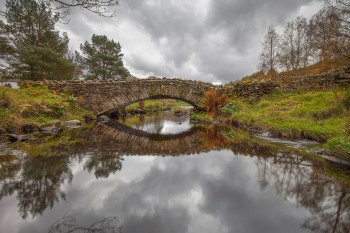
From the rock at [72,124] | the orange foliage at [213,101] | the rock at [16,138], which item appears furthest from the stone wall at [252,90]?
the rock at [16,138]

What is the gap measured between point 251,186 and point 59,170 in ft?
11.1

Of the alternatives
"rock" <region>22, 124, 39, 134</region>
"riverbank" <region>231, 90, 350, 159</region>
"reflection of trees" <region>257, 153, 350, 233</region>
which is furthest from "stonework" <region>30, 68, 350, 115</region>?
"reflection of trees" <region>257, 153, 350, 233</region>

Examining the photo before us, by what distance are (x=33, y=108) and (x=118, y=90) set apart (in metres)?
5.20

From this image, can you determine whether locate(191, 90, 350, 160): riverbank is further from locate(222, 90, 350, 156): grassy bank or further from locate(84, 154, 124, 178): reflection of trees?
locate(84, 154, 124, 178): reflection of trees

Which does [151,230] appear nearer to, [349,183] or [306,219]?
[306,219]

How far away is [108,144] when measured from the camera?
6.45 metres

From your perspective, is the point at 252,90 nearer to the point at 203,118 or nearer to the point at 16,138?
the point at 203,118

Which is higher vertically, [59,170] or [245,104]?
[245,104]

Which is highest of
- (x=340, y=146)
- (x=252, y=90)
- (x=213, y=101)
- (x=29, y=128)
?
(x=252, y=90)

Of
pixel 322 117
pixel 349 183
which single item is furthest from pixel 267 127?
pixel 349 183

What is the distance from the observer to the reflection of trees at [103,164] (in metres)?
3.89

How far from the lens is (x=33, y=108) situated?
30.4 feet

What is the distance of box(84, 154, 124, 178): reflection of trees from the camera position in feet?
12.8

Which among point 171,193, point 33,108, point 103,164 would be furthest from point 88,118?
point 171,193
